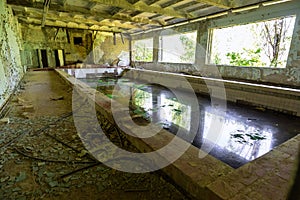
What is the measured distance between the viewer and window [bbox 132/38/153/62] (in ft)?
36.9

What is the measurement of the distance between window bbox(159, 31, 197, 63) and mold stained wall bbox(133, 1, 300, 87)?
0.81 meters

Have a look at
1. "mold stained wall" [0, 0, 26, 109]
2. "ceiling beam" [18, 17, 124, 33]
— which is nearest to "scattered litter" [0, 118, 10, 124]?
"mold stained wall" [0, 0, 26, 109]

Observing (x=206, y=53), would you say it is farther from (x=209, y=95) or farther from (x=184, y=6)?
(x=209, y=95)

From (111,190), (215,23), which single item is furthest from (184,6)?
(111,190)

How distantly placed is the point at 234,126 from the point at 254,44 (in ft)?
15.8

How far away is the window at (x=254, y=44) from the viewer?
5211 millimetres

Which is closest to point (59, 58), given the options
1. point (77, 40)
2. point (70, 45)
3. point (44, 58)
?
point (44, 58)

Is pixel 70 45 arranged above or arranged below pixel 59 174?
above

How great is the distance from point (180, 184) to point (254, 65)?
6057 millimetres

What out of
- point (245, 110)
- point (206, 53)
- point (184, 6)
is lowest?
point (245, 110)

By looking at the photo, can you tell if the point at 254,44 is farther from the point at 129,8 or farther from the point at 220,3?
the point at 129,8

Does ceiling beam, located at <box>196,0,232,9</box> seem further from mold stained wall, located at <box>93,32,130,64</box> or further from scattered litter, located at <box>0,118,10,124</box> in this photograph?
mold stained wall, located at <box>93,32,130,64</box>

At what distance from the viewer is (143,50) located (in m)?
12.1

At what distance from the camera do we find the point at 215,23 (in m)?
6.49
